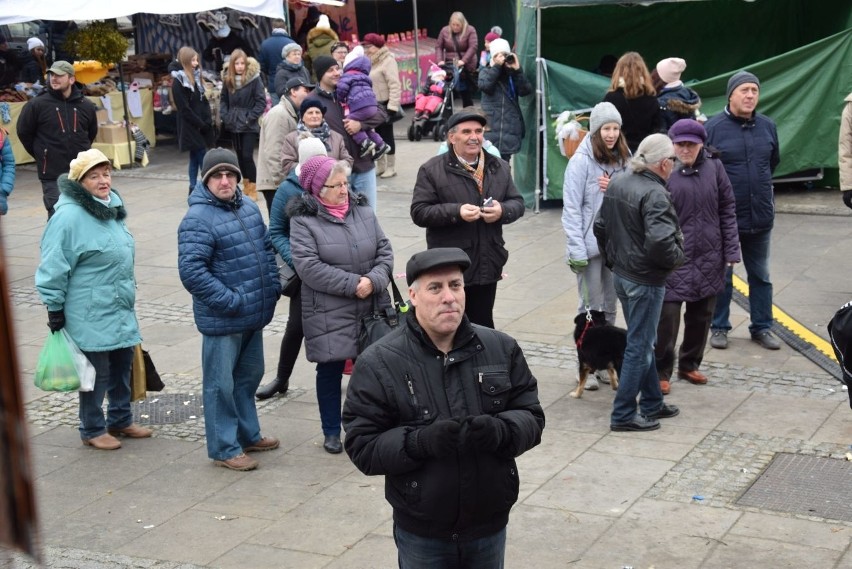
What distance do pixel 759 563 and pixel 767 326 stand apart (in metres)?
3.72

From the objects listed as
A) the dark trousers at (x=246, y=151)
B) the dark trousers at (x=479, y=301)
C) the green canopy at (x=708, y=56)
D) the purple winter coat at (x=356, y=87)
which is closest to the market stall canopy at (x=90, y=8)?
the dark trousers at (x=246, y=151)

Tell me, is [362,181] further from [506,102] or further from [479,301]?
[479,301]

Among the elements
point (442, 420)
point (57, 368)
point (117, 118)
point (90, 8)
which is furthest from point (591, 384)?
point (117, 118)

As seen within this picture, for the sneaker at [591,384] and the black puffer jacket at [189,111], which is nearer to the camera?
the sneaker at [591,384]

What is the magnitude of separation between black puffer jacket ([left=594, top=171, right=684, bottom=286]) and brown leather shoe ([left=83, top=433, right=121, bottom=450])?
10.6 feet

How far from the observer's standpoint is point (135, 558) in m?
5.69

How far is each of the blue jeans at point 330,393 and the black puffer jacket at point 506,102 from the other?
682 centimetres

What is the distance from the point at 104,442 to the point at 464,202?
267 cm

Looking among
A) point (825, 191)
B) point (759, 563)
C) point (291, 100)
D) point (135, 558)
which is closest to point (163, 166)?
point (291, 100)

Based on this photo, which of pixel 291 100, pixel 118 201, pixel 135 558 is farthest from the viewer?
pixel 291 100

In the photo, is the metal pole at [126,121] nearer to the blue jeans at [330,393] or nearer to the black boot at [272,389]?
the black boot at [272,389]

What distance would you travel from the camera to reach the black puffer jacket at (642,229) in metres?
6.71

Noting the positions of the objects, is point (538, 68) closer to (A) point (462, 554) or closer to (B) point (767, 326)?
(B) point (767, 326)

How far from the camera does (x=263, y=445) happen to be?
7094 millimetres
